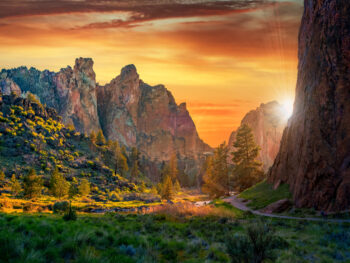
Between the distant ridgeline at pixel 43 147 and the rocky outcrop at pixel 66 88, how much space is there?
231ft

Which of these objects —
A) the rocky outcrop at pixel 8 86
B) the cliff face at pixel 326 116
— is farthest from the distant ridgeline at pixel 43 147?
the rocky outcrop at pixel 8 86

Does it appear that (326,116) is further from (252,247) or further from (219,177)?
(219,177)

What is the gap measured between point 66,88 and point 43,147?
339ft

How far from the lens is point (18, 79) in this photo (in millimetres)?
183000

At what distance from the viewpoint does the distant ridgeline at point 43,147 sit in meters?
75.4

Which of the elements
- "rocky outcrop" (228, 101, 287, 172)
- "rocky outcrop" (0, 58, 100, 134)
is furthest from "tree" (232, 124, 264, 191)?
"rocky outcrop" (0, 58, 100, 134)

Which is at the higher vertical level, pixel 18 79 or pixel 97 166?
pixel 18 79

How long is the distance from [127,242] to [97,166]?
269 ft

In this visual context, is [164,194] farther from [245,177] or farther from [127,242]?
[127,242]

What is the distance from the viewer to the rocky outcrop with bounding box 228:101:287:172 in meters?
149

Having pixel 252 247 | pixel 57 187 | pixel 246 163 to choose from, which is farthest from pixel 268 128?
pixel 252 247

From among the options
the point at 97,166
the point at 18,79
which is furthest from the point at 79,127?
the point at 97,166

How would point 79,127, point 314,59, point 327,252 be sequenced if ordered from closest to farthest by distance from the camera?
point 327,252, point 314,59, point 79,127

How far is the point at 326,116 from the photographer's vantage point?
28812 millimetres
